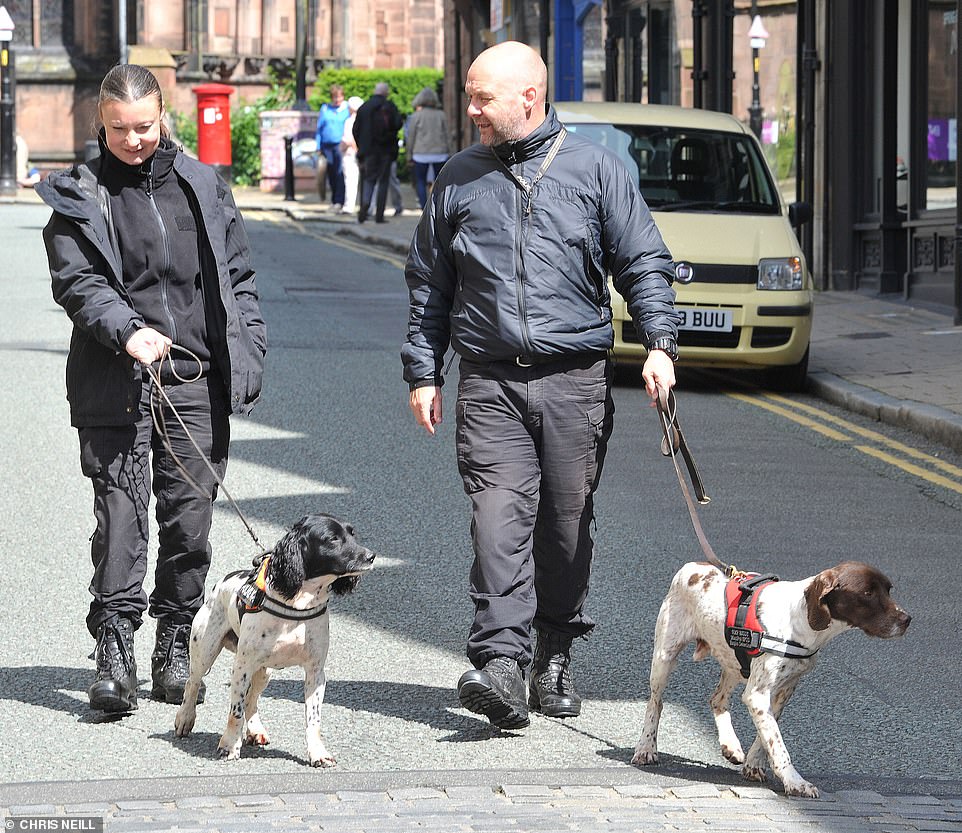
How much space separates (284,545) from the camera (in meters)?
4.81

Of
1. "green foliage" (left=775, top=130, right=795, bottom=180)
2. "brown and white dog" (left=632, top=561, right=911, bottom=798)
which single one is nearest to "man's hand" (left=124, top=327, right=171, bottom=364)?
"brown and white dog" (left=632, top=561, right=911, bottom=798)

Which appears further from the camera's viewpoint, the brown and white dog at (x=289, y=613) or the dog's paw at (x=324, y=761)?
the dog's paw at (x=324, y=761)

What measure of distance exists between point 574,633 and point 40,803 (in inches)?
71.1

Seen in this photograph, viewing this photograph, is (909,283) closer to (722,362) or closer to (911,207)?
(911,207)

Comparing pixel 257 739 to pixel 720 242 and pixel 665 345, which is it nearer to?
pixel 665 345

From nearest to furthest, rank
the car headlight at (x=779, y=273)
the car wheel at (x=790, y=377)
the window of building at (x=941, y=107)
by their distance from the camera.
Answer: the car headlight at (x=779, y=273), the car wheel at (x=790, y=377), the window of building at (x=941, y=107)

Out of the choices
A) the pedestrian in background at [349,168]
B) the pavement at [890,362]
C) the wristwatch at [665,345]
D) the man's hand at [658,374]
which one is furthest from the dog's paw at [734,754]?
the pedestrian in background at [349,168]

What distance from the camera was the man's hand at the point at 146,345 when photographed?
17.0 ft

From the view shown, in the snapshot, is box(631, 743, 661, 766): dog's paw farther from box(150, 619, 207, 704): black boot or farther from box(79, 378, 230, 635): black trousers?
box(79, 378, 230, 635): black trousers

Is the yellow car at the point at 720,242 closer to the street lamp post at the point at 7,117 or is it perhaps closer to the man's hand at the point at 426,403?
the man's hand at the point at 426,403

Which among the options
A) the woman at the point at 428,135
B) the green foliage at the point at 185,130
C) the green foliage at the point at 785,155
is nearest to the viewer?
the green foliage at the point at 785,155

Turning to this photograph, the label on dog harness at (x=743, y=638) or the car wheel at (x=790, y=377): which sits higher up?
the car wheel at (x=790, y=377)

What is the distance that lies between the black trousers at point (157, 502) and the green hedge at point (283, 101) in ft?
121

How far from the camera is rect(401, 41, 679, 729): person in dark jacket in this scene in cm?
529
